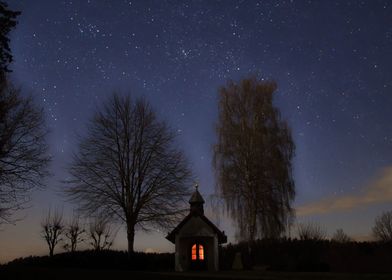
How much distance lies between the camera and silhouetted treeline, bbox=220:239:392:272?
102 ft

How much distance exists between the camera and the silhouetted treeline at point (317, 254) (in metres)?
31.2

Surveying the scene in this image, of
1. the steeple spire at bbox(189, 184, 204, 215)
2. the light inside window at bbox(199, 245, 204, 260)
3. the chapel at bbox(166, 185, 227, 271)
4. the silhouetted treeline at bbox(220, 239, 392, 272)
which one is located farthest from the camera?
the steeple spire at bbox(189, 184, 204, 215)

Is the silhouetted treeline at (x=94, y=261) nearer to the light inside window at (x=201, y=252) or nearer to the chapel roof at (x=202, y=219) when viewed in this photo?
the chapel roof at (x=202, y=219)

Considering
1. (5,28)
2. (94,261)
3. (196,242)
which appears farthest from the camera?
(196,242)

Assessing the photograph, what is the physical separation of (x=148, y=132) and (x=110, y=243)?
1950cm

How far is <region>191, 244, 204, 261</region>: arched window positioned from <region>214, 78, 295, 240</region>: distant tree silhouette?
3.18 m

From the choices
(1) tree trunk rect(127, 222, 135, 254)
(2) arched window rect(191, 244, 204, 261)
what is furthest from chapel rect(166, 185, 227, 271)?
(1) tree trunk rect(127, 222, 135, 254)

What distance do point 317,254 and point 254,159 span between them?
370 inches

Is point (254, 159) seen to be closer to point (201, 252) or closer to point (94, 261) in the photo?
point (201, 252)

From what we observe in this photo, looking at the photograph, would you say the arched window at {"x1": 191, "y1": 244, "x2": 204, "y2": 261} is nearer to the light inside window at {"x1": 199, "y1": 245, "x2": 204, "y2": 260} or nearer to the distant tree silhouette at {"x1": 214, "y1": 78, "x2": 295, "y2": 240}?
the light inside window at {"x1": 199, "y1": 245, "x2": 204, "y2": 260}

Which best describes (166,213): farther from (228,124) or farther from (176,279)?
(176,279)

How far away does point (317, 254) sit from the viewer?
1307 inches

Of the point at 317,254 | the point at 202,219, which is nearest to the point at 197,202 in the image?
the point at 202,219

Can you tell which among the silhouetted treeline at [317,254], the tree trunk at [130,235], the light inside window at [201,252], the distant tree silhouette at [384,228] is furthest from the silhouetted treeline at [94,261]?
the distant tree silhouette at [384,228]
